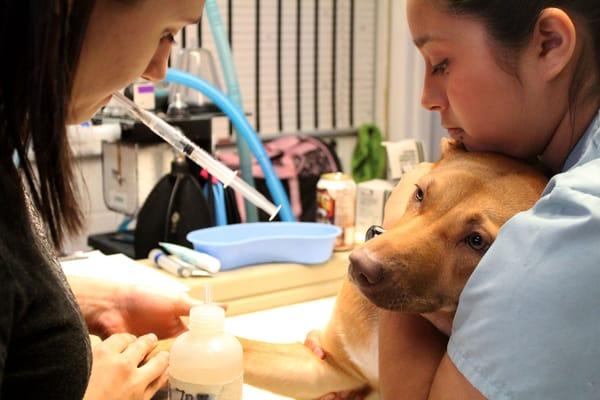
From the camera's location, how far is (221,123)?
322 cm

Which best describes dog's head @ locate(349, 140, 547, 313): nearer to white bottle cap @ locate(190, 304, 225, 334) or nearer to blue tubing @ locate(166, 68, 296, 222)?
white bottle cap @ locate(190, 304, 225, 334)

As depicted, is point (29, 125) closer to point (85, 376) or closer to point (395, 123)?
point (85, 376)

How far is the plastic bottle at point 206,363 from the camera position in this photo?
2.88 feet

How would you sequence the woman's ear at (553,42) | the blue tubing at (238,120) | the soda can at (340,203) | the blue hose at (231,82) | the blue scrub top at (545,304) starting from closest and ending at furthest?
the blue scrub top at (545,304)
the woman's ear at (553,42)
the soda can at (340,203)
the blue tubing at (238,120)
the blue hose at (231,82)

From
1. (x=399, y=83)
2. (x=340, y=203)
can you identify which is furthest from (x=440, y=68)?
(x=399, y=83)

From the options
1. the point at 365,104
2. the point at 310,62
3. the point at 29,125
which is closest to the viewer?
the point at 29,125

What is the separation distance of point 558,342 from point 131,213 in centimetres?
177

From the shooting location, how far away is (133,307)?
118 cm

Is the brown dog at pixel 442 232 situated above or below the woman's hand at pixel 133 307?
above

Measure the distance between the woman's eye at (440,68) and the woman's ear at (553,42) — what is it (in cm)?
11

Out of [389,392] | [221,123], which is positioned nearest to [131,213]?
[221,123]

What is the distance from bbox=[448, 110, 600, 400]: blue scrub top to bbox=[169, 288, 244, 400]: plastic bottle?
11.4 inches

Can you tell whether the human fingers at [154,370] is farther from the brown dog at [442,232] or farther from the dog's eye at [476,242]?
the dog's eye at [476,242]

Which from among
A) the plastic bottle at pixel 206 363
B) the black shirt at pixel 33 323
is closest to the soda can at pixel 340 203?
the plastic bottle at pixel 206 363
